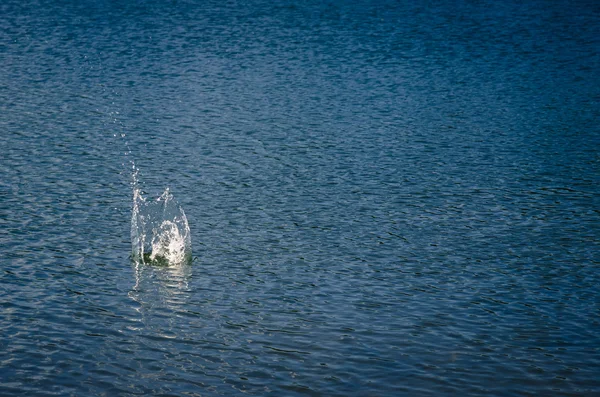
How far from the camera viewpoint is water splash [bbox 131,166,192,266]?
26938mm

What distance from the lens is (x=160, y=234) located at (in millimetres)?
28234

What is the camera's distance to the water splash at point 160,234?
1061 inches

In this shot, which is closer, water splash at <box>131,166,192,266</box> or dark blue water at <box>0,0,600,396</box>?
dark blue water at <box>0,0,600,396</box>

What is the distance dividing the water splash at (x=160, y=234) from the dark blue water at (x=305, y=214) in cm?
51

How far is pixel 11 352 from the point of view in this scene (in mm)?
20234

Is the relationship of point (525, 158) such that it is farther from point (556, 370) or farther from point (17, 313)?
point (17, 313)

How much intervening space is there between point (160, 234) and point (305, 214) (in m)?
5.38

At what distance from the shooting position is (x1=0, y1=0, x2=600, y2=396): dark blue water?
66.5 feet

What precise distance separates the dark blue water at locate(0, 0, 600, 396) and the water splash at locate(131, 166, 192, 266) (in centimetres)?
51

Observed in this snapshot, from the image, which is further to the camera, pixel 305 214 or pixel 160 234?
pixel 305 214

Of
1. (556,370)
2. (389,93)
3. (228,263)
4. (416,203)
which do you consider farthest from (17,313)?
(389,93)

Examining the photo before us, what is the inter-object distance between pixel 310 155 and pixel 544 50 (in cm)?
2960

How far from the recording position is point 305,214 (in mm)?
31281

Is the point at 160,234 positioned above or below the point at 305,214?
below
